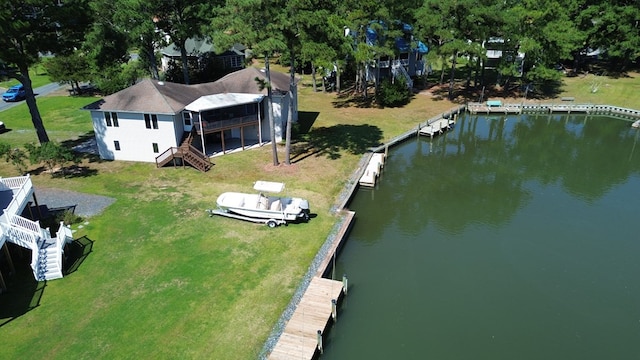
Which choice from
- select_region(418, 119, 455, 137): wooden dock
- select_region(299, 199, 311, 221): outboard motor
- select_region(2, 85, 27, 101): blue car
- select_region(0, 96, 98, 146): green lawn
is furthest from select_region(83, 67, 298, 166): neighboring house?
select_region(2, 85, 27, 101): blue car

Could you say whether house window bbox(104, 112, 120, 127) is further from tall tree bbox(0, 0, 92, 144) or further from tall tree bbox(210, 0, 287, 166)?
tall tree bbox(210, 0, 287, 166)

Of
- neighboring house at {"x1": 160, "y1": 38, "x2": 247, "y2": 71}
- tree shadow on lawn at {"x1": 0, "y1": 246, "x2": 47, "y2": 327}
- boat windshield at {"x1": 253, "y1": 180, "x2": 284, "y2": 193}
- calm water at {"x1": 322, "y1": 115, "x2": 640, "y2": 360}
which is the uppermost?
neighboring house at {"x1": 160, "y1": 38, "x2": 247, "y2": 71}

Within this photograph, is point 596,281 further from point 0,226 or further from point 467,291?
point 0,226

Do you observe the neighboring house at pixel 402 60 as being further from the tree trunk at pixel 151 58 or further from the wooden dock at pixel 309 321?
the wooden dock at pixel 309 321

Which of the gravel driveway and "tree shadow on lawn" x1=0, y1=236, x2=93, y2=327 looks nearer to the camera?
"tree shadow on lawn" x1=0, y1=236, x2=93, y2=327

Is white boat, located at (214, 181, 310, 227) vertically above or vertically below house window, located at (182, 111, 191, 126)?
below

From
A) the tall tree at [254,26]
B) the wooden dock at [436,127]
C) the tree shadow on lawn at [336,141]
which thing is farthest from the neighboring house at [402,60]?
the tall tree at [254,26]

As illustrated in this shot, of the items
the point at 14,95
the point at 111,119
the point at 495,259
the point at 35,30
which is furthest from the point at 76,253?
the point at 14,95
